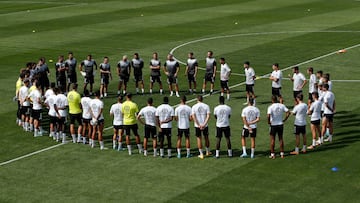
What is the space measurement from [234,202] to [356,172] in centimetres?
461

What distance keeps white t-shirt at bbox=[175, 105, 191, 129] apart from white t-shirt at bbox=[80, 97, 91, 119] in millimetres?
3498

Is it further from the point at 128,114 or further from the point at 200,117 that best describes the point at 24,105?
the point at 200,117

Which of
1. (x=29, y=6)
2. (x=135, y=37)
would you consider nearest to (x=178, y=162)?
(x=135, y=37)

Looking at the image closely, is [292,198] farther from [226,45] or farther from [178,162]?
[226,45]

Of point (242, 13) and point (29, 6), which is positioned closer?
point (242, 13)

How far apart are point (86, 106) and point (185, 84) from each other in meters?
10.6

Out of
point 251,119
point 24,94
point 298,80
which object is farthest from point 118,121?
point 298,80

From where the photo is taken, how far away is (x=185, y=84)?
116 ft

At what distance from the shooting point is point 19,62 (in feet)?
134

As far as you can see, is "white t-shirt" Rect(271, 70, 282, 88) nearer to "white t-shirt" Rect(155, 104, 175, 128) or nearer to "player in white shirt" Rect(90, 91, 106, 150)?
"white t-shirt" Rect(155, 104, 175, 128)

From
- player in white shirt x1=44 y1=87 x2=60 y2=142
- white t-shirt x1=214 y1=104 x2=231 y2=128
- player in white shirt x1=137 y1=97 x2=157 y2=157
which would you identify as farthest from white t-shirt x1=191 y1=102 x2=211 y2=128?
player in white shirt x1=44 y1=87 x2=60 y2=142

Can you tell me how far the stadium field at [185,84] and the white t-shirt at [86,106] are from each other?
121 centimetres

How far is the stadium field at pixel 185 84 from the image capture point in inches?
832

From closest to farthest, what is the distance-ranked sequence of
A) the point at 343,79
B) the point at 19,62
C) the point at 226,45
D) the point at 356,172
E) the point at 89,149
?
the point at 356,172 < the point at 89,149 < the point at 343,79 < the point at 19,62 < the point at 226,45
